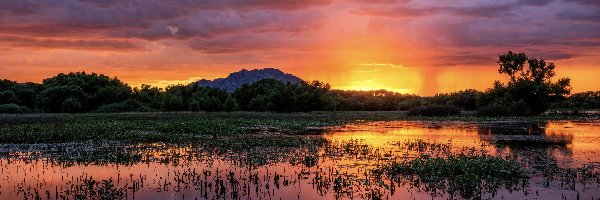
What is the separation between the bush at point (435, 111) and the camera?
292 ft

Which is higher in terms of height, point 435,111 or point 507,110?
point 507,110

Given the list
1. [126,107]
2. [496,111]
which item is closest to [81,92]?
[126,107]

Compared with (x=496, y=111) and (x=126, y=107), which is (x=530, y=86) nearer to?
(x=496, y=111)

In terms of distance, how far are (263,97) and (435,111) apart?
136ft

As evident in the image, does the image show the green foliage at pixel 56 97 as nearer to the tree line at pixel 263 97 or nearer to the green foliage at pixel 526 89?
the tree line at pixel 263 97

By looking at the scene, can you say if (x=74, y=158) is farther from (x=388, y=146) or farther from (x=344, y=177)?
(x=388, y=146)

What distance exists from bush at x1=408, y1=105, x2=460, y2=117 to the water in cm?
5463

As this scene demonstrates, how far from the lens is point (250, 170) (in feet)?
72.8

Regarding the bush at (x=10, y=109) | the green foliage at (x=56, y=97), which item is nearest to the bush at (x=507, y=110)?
the green foliage at (x=56, y=97)

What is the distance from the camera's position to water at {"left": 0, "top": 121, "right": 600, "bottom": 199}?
57.4ft

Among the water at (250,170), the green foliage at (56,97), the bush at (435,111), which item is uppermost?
the green foliage at (56,97)

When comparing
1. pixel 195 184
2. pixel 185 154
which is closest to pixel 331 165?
pixel 195 184

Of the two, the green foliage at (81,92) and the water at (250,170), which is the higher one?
the green foliage at (81,92)

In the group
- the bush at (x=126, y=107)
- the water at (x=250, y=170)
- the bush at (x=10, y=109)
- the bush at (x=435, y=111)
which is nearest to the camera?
the water at (x=250, y=170)
